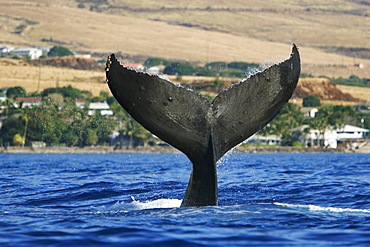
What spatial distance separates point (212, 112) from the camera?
31.0 ft

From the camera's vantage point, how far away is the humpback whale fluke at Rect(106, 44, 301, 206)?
905cm

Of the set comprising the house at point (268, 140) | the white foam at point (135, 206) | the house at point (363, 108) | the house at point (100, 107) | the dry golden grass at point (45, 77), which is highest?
the dry golden grass at point (45, 77)

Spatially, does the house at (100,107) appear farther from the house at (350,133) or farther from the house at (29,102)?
the house at (350,133)

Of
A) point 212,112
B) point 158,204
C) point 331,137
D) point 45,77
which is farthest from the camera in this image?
point 45,77

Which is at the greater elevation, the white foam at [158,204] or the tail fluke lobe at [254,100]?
the tail fluke lobe at [254,100]

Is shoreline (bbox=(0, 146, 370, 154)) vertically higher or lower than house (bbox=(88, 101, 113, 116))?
lower

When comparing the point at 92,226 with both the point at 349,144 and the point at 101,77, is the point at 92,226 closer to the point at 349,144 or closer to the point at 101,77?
the point at 349,144

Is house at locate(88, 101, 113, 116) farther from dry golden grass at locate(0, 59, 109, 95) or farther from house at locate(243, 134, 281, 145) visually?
dry golden grass at locate(0, 59, 109, 95)

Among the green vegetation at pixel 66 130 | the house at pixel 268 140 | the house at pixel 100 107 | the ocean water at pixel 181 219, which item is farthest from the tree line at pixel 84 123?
the ocean water at pixel 181 219

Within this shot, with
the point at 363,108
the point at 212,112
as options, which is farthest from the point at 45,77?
the point at 212,112

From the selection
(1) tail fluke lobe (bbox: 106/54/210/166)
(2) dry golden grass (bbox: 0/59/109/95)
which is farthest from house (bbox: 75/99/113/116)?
(1) tail fluke lobe (bbox: 106/54/210/166)

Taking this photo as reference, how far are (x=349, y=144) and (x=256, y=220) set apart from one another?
319ft

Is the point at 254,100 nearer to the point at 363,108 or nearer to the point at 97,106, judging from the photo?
the point at 97,106

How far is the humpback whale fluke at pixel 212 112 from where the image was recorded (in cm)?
905
